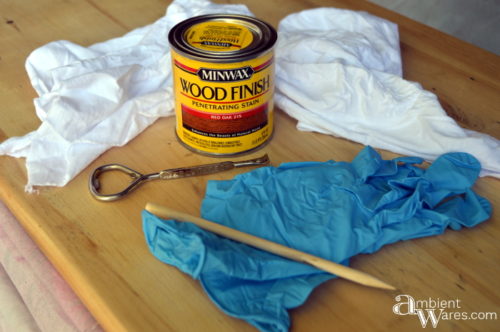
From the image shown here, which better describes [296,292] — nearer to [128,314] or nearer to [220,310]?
[220,310]

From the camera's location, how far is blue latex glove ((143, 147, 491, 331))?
2.03 ft

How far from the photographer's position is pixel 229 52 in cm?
75

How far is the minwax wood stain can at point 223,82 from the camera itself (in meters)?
0.76

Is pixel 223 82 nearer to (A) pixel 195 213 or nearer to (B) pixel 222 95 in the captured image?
(B) pixel 222 95

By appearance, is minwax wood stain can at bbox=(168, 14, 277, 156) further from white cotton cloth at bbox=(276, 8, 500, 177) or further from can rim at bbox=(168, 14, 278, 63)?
white cotton cloth at bbox=(276, 8, 500, 177)

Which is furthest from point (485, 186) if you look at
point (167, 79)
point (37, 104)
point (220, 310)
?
point (37, 104)

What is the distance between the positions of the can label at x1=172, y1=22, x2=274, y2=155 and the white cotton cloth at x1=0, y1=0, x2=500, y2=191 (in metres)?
0.11

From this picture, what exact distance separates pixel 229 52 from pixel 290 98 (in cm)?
21

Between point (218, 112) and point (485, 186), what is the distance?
0.41 m

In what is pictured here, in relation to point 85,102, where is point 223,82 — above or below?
above

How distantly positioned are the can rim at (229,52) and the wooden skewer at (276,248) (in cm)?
22

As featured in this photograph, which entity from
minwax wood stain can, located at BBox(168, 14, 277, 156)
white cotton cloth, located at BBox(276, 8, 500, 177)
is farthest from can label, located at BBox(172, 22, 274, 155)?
white cotton cloth, located at BBox(276, 8, 500, 177)

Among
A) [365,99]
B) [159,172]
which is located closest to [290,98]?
[365,99]

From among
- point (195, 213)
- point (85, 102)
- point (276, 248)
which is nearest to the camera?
point (276, 248)
